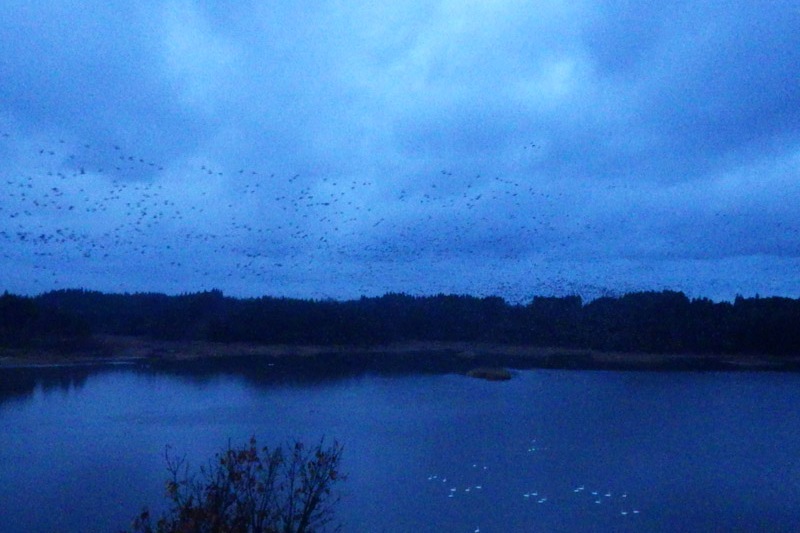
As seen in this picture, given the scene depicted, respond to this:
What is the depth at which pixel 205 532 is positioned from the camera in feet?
13.0

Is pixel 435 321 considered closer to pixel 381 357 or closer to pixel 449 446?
pixel 381 357

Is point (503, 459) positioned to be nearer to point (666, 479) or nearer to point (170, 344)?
point (666, 479)

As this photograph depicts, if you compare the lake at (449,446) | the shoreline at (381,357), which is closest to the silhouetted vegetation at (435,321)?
the shoreline at (381,357)

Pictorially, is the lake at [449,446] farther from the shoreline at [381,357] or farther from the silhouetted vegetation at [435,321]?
the silhouetted vegetation at [435,321]

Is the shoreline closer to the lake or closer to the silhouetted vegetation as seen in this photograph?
the silhouetted vegetation

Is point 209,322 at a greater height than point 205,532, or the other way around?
point 209,322

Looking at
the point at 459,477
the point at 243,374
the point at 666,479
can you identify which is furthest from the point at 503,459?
the point at 243,374

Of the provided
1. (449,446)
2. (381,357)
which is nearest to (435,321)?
(381,357)

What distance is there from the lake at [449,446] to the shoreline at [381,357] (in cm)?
818

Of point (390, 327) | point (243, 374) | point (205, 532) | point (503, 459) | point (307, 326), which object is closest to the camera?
point (205, 532)

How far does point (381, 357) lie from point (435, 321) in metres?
9.71

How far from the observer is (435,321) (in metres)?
57.8

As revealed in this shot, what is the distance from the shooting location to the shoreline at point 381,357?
137ft

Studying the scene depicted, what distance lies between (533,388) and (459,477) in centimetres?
1744
